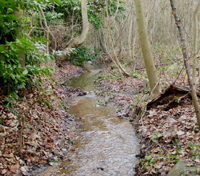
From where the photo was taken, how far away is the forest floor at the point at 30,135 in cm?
378

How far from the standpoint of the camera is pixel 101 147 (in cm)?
518

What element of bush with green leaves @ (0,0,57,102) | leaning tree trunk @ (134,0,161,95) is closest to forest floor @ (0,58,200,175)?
bush with green leaves @ (0,0,57,102)

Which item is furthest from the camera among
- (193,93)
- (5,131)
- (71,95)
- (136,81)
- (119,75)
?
(119,75)

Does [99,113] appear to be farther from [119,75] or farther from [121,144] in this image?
[119,75]

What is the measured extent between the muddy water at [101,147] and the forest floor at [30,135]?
0.37 metres

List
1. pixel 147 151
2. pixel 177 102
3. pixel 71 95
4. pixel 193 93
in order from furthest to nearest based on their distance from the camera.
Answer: pixel 71 95 < pixel 177 102 < pixel 147 151 < pixel 193 93

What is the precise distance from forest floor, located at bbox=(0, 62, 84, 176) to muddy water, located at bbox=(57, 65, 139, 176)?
37cm

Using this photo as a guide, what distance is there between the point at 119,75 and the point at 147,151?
A: 9.20m

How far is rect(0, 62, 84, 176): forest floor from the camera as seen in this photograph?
378cm

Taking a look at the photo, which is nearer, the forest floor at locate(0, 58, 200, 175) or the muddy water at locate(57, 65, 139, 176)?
the forest floor at locate(0, 58, 200, 175)

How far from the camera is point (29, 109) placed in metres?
5.05

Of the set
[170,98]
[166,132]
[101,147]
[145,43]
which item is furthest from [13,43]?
[145,43]

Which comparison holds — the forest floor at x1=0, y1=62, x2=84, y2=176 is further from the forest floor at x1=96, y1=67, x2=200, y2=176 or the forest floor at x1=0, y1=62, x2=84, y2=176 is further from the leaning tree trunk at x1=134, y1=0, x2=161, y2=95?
the leaning tree trunk at x1=134, y1=0, x2=161, y2=95

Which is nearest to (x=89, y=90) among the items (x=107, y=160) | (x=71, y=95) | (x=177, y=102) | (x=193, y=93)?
(x=71, y=95)
